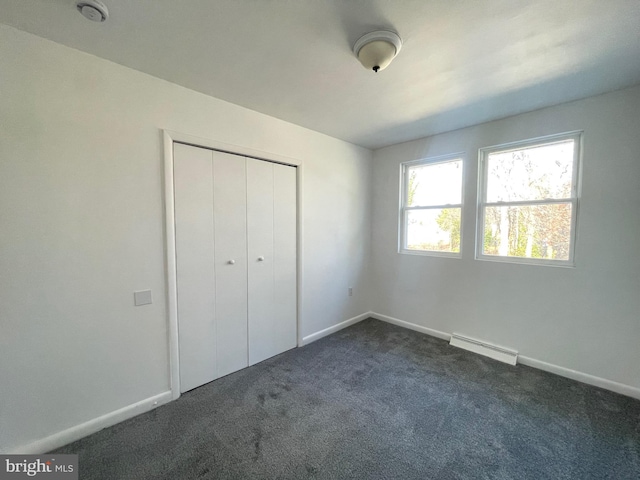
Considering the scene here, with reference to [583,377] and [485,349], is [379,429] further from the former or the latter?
[583,377]

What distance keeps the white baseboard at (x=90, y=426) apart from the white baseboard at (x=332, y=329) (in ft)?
4.80

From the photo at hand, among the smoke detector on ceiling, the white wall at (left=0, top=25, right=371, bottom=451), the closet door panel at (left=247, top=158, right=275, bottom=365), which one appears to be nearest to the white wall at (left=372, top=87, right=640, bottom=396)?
the closet door panel at (left=247, top=158, right=275, bottom=365)

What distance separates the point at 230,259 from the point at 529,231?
3.07 meters

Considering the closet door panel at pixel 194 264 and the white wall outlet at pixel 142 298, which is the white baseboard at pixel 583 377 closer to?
the closet door panel at pixel 194 264

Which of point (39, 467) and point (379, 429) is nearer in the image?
point (39, 467)

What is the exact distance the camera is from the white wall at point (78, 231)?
1451 mm

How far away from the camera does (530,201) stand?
8.40 ft

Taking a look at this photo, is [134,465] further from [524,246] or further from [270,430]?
[524,246]

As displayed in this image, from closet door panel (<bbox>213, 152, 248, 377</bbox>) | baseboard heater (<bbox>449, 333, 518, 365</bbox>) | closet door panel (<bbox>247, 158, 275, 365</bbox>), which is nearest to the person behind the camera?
closet door panel (<bbox>213, 152, 248, 377</bbox>)

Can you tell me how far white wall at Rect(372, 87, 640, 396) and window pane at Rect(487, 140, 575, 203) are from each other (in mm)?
150

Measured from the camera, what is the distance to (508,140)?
8.57 feet

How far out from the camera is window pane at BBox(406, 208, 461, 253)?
10.2 feet

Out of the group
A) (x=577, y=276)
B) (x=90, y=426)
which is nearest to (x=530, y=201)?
(x=577, y=276)

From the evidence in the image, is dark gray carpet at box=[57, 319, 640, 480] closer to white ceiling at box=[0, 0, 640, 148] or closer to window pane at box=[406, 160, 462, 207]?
window pane at box=[406, 160, 462, 207]
